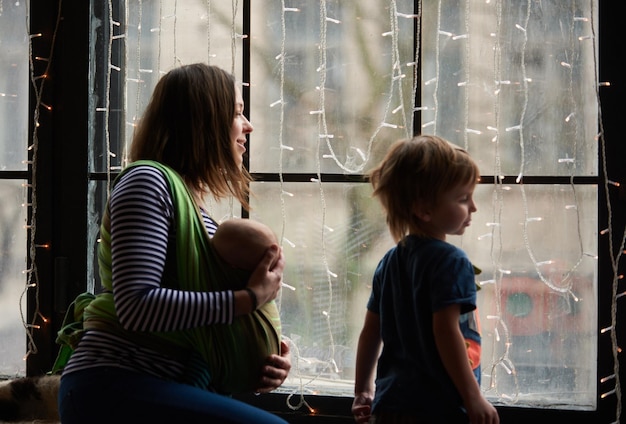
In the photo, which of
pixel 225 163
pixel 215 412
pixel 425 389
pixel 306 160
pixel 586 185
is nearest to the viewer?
pixel 215 412

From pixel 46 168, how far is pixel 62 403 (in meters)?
1.07

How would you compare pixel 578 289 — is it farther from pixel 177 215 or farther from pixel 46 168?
pixel 46 168

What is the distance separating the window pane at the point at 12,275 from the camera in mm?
2381

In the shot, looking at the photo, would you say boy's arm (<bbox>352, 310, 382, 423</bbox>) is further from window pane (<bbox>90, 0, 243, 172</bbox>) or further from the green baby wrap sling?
window pane (<bbox>90, 0, 243, 172</bbox>)

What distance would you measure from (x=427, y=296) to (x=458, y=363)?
0.46ft

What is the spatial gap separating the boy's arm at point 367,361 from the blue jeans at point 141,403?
0.30m

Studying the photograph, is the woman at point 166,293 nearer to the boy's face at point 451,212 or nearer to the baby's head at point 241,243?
the baby's head at point 241,243

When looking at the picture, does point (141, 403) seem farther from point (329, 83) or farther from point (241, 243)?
point (329, 83)

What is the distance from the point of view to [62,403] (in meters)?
1.39

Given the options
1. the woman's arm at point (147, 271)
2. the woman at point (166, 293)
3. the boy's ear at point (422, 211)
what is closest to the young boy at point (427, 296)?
the boy's ear at point (422, 211)

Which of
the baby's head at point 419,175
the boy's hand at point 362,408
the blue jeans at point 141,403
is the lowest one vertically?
the boy's hand at point 362,408

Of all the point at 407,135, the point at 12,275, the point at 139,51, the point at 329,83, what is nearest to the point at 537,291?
the point at 407,135

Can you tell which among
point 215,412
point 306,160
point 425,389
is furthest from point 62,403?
point 306,160

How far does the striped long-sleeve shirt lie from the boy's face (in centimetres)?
42
